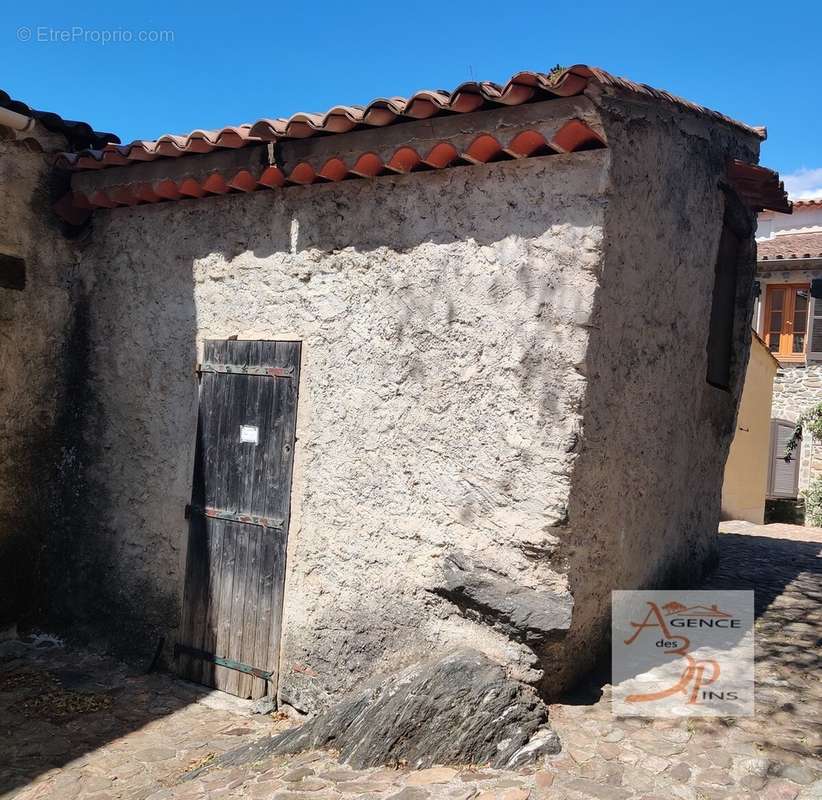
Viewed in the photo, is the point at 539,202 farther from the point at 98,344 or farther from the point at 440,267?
the point at 98,344

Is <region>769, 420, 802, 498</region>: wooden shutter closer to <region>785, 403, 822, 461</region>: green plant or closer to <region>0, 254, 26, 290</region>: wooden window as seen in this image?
<region>785, 403, 822, 461</region>: green plant

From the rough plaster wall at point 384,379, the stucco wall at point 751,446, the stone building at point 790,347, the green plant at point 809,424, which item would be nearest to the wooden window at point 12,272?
the rough plaster wall at point 384,379

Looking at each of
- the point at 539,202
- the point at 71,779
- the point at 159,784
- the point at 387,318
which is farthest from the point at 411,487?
the point at 71,779

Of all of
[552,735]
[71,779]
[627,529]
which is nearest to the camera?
[552,735]

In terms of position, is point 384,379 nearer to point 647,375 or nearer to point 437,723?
point 647,375

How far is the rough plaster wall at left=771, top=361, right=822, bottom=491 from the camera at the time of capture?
16.9 meters

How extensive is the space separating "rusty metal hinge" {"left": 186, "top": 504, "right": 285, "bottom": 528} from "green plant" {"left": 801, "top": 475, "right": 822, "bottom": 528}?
14.0m

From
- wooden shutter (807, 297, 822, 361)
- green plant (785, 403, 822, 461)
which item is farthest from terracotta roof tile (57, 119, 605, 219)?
wooden shutter (807, 297, 822, 361)

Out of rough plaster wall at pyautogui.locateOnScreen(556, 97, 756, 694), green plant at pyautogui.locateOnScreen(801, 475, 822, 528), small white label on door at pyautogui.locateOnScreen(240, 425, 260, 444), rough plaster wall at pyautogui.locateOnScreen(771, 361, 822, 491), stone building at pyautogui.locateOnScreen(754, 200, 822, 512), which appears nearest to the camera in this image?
rough plaster wall at pyautogui.locateOnScreen(556, 97, 756, 694)

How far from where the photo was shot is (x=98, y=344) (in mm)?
5891

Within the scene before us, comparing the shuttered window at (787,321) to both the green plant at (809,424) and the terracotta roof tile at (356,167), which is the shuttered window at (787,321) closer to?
the green plant at (809,424)

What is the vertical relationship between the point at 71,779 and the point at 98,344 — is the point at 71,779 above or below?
below

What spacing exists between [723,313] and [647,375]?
6.03ft

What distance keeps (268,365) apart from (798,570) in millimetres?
4566
